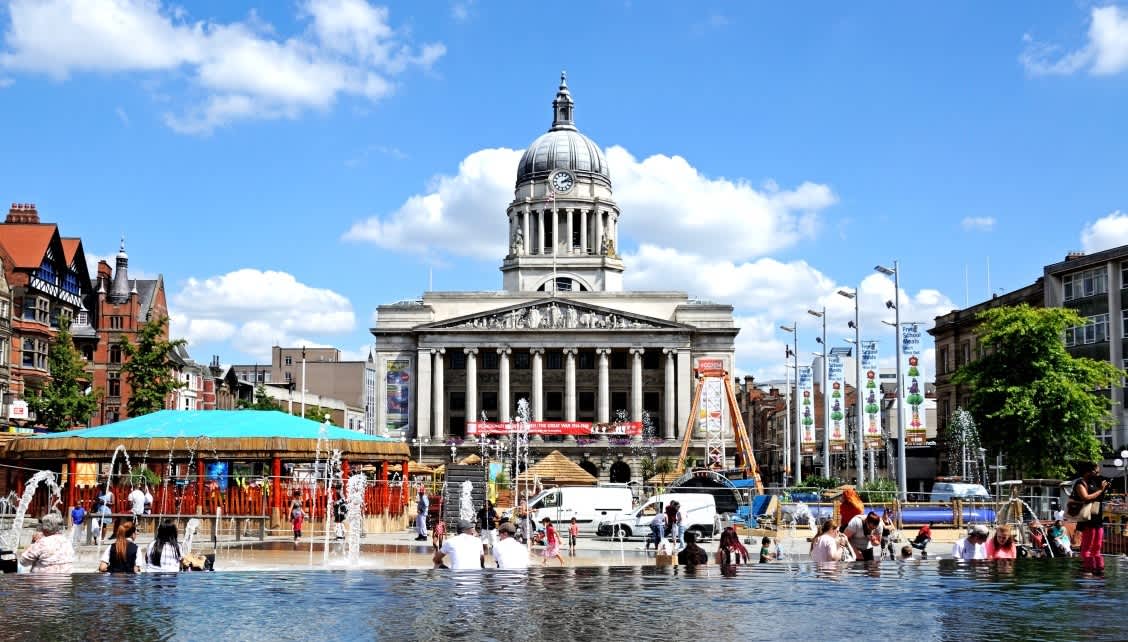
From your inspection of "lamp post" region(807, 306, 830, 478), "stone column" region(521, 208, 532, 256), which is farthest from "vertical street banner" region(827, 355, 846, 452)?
"stone column" region(521, 208, 532, 256)

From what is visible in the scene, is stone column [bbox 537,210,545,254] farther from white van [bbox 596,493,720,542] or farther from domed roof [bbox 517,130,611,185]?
white van [bbox 596,493,720,542]

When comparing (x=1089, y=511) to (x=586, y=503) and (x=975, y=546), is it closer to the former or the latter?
(x=975, y=546)

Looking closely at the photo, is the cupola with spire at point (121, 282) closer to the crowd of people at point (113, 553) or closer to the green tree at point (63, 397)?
the green tree at point (63, 397)

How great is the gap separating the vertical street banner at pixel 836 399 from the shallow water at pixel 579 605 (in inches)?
1925

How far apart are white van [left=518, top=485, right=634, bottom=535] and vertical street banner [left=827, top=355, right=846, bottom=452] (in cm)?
2263

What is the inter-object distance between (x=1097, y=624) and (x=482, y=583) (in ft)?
28.0

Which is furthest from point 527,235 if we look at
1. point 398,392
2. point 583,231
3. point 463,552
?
point 463,552

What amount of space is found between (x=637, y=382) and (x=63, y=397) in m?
62.9

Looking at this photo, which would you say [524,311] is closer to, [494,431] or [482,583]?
[494,431]

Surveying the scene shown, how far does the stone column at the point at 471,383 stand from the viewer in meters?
120

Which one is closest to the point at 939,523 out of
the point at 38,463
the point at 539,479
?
the point at 539,479

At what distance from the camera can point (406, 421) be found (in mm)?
120375

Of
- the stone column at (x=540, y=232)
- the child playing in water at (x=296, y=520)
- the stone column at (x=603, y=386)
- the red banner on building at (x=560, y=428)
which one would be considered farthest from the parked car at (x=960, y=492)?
the stone column at (x=540, y=232)

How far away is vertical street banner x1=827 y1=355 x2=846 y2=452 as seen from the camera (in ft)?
232
